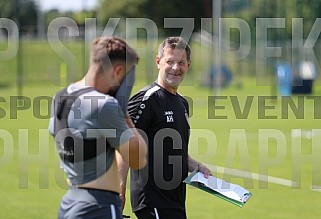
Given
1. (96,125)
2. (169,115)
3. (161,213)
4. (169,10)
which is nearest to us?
(96,125)

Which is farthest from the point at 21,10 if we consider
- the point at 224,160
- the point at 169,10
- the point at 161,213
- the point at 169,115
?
the point at 169,10

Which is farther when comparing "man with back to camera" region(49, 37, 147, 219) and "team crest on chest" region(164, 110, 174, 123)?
"team crest on chest" region(164, 110, 174, 123)

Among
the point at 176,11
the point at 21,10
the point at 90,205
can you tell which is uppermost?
the point at 176,11

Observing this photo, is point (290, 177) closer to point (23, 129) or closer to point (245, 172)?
point (245, 172)

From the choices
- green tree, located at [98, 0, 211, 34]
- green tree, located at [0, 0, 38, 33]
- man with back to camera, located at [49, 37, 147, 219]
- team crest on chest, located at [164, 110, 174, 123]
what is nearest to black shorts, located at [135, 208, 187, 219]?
team crest on chest, located at [164, 110, 174, 123]

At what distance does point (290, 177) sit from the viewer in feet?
46.4

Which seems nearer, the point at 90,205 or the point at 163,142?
the point at 90,205

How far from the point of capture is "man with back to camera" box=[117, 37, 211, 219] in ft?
21.6

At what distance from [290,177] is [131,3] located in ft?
222

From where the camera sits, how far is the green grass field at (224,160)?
1130 centimetres

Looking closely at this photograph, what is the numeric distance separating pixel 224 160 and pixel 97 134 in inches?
458

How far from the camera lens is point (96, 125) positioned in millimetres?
4910

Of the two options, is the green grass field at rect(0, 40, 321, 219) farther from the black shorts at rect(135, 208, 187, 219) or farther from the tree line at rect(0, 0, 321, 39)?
the tree line at rect(0, 0, 321, 39)

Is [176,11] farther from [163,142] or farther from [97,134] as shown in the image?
[97,134]
